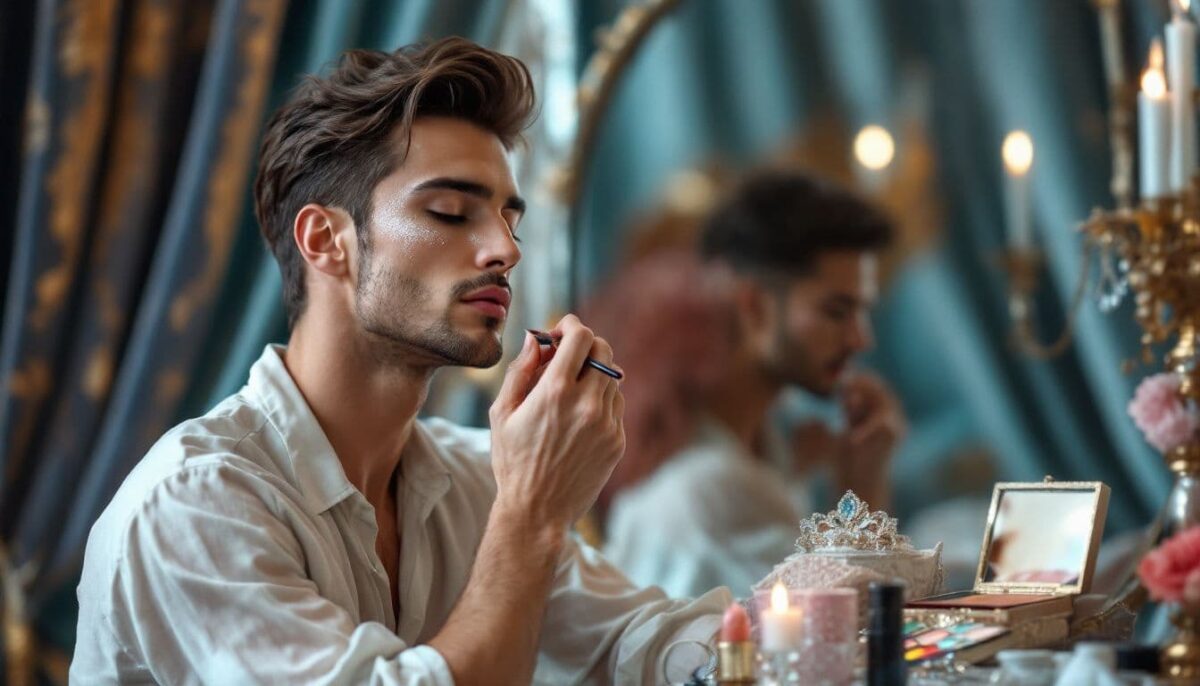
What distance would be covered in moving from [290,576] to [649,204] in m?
1.27

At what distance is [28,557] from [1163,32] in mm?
1936

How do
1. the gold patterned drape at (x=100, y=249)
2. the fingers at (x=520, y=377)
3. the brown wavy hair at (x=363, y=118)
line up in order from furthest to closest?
the gold patterned drape at (x=100, y=249) < the brown wavy hair at (x=363, y=118) < the fingers at (x=520, y=377)

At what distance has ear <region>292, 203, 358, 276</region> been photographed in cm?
158

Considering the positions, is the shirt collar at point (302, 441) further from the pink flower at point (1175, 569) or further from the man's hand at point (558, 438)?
Answer: the pink flower at point (1175, 569)

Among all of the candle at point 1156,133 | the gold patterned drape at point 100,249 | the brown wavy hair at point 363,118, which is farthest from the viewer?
the gold patterned drape at point 100,249

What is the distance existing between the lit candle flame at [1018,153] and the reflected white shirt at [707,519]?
574 mm

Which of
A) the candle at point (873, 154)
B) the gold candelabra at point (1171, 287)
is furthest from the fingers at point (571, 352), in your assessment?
the candle at point (873, 154)

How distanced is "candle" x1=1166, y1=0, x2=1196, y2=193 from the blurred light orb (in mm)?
940

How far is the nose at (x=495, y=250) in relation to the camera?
1500 millimetres

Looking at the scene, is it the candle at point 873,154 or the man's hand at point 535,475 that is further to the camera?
the candle at point 873,154

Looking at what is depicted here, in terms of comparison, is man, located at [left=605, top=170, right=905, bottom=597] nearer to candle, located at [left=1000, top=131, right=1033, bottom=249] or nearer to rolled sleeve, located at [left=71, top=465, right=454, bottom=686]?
candle, located at [left=1000, top=131, right=1033, bottom=249]

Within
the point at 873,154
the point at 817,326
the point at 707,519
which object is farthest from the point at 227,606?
the point at 873,154

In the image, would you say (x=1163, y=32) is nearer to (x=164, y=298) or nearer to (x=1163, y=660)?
(x=1163, y=660)

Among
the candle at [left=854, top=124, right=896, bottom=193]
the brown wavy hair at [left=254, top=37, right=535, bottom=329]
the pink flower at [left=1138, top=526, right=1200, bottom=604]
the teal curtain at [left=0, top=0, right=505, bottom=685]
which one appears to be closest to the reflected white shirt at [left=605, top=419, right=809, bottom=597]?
the candle at [left=854, top=124, right=896, bottom=193]
